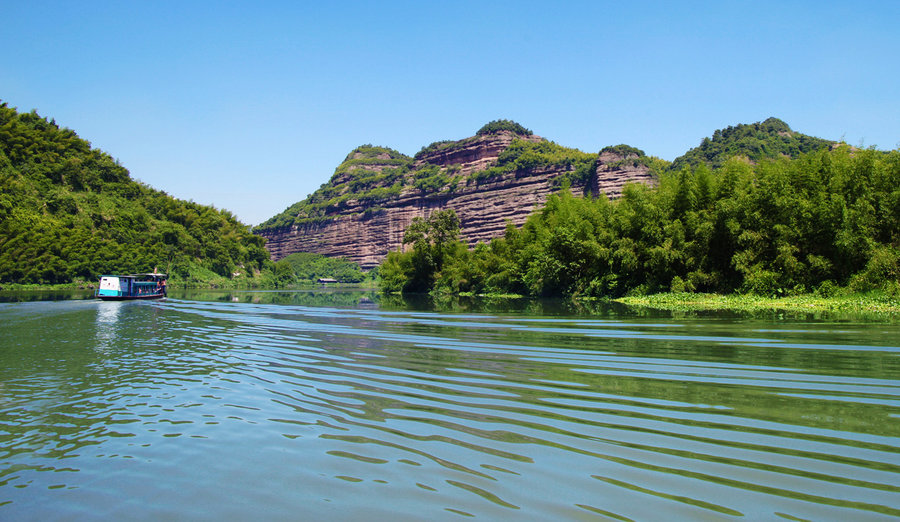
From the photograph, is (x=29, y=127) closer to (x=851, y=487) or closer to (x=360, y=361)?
(x=360, y=361)

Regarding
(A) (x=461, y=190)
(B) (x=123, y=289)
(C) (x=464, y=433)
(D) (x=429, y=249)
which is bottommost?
(C) (x=464, y=433)

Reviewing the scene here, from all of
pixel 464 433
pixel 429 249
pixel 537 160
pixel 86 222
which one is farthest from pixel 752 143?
pixel 86 222

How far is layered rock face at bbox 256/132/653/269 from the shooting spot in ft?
382

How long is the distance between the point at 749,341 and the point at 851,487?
27.5ft

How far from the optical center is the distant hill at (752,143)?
89562 mm

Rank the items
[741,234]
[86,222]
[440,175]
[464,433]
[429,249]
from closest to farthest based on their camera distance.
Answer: [464,433] < [741,234] < [429,249] < [86,222] < [440,175]

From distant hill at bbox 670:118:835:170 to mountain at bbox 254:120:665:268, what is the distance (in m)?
10.6

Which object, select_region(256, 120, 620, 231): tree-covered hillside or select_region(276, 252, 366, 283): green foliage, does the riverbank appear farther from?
select_region(276, 252, 366, 283): green foliage

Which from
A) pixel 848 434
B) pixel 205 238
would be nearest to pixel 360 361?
pixel 848 434

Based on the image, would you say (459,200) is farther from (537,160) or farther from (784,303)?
(784,303)

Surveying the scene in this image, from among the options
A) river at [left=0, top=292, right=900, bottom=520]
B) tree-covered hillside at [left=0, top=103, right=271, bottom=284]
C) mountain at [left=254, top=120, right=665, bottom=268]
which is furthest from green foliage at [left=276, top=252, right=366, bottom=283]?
river at [left=0, top=292, right=900, bottom=520]

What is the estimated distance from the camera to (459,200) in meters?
142

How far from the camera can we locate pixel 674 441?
4.80 metres

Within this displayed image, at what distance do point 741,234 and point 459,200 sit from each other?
11872 cm
